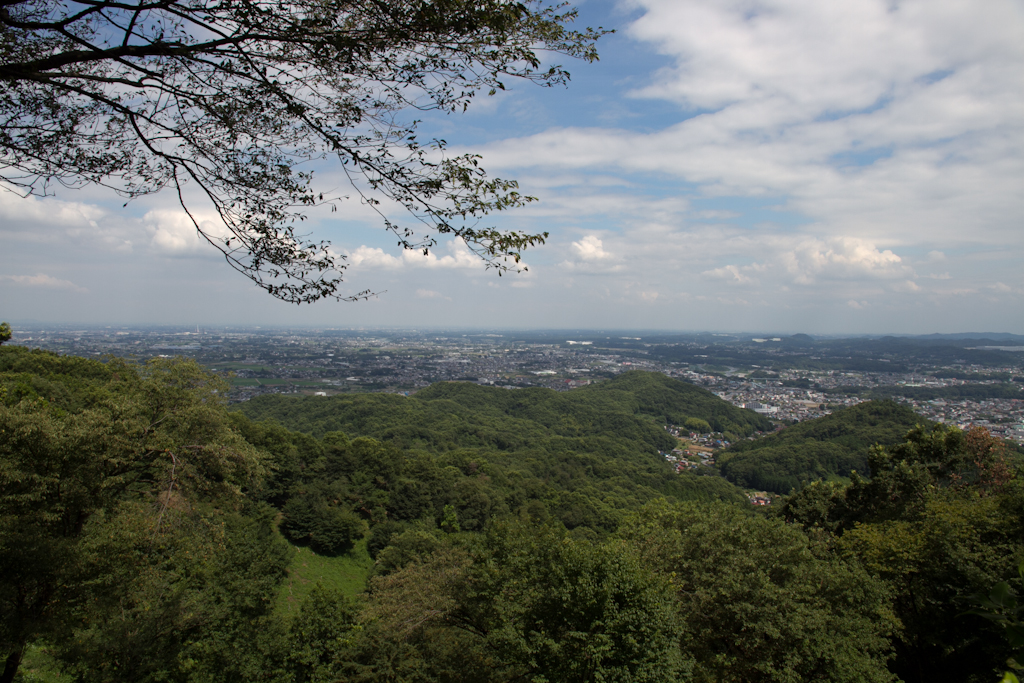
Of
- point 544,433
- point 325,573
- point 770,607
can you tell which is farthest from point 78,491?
point 544,433

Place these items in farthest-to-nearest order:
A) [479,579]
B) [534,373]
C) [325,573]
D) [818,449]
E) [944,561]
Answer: [534,373] → [818,449] → [325,573] → [479,579] → [944,561]

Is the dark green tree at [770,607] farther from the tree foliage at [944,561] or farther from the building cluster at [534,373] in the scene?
the building cluster at [534,373]

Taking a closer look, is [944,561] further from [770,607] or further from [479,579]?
[479,579]

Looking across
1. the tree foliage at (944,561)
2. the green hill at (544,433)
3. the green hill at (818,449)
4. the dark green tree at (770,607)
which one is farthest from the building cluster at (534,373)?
the dark green tree at (770,607)

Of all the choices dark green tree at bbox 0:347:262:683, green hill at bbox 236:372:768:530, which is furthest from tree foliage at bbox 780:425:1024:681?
green hill at bbox 236:372:768:530

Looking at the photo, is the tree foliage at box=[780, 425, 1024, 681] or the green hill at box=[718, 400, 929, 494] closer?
the tree foliage at box=[780, 425, 1024, 681]

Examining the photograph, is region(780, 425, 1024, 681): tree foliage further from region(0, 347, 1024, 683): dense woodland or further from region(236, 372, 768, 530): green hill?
region(236, 372, 768, 530): green hill
